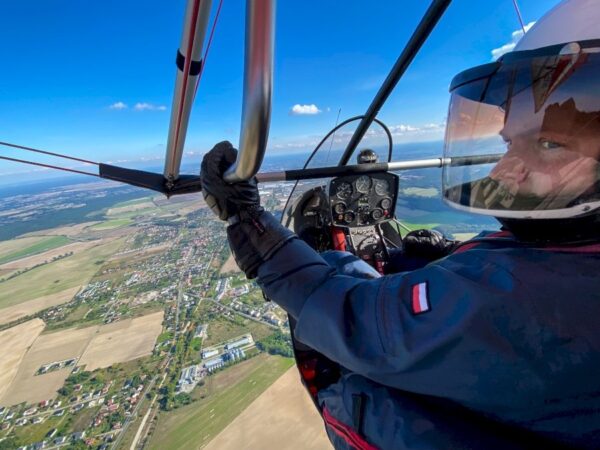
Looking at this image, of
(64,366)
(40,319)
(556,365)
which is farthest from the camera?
(40,319)

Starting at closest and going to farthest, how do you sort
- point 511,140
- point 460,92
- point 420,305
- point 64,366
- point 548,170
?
point 420,305, point 548,170, point 511,140, point 460,92, point 64,366

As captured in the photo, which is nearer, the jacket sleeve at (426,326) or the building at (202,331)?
the jacket sleeve at (426,326)

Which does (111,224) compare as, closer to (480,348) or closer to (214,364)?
(214,364)

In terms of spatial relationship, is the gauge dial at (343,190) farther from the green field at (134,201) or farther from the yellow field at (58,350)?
the green field at (134,201)

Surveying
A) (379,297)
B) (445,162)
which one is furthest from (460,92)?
(379,297)

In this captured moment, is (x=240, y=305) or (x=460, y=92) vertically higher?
(x=460, y=92)

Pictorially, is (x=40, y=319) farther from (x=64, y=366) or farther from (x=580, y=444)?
(x=580, y=444)

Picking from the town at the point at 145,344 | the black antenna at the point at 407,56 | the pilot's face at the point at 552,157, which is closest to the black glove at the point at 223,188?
the pilot's face at the point at 552,157
